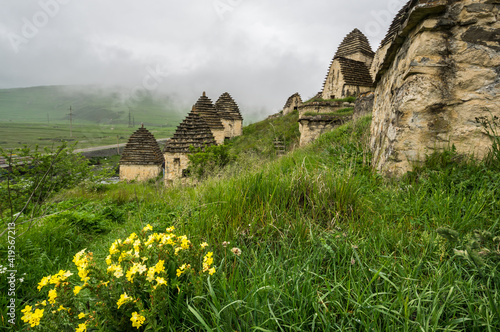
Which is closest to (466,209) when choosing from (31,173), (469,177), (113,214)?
(469,177)

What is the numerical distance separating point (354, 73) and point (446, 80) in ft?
50.6

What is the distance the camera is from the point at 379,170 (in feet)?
10.5

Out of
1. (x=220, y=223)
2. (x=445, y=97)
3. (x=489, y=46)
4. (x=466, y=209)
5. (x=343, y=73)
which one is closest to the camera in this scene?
(x=466, y=209)

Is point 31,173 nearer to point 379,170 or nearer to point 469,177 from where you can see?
point 379,170

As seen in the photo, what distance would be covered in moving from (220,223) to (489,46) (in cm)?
335

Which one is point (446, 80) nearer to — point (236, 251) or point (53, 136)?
point (236, 251)

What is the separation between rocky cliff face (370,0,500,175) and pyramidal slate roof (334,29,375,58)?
67.3 ft

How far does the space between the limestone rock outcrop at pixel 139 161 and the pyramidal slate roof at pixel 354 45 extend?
1736 cm

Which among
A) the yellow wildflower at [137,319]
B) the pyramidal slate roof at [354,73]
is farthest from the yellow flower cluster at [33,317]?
the pyramidal slate roof at [354,73]

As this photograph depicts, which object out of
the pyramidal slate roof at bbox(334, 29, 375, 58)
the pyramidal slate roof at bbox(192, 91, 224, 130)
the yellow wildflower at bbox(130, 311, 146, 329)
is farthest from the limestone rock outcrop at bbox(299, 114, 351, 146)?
the pyramidal slate roof at bbox(334, 29, 375, 58)

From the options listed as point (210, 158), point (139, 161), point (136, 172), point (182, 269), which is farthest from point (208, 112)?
point (182, 269)

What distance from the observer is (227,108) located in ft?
76.9

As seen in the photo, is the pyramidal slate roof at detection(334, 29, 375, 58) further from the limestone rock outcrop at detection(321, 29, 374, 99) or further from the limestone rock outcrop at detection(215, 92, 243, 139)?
the limestone rock outcrop at detection(215, 92, 243, 139)

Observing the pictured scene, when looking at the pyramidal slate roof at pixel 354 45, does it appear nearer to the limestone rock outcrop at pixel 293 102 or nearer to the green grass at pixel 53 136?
the limestone rock outcrop at pixel 293 102
